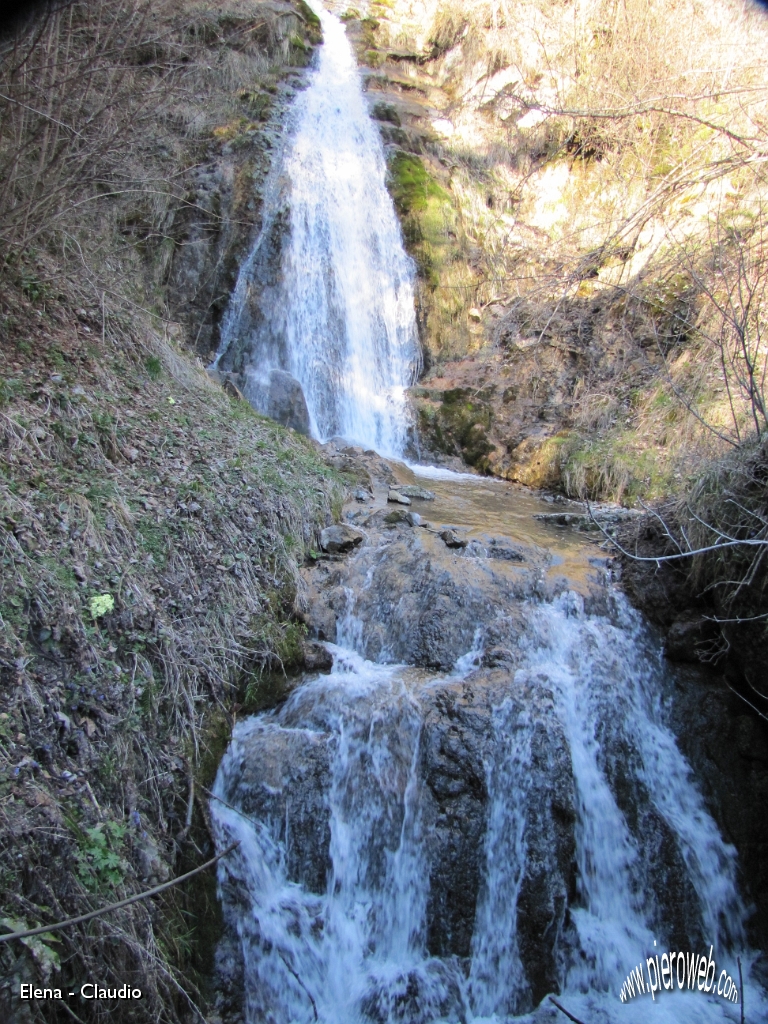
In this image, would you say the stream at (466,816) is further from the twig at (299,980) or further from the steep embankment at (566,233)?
the steep embankment at (566,233)

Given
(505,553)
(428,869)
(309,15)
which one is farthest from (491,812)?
(309,15)

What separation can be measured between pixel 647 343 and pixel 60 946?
9504 millimetres

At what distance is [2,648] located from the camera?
103 inches

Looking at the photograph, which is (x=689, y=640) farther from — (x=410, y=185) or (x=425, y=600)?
(x=410, y=185)

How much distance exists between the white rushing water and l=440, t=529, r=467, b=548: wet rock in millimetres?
1356

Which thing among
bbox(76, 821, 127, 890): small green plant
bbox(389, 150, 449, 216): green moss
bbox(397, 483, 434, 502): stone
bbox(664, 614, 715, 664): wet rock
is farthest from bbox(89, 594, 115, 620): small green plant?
bbox(389, 150, 449, 216): green moss

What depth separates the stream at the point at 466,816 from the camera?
10.6 feet

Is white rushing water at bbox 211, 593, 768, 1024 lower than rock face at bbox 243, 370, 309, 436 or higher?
lower

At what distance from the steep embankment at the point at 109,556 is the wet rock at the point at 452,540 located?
1.15m

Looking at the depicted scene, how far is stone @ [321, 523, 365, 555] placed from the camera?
521cm

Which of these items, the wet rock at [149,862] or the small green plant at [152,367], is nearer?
the wet rock at [149,862]

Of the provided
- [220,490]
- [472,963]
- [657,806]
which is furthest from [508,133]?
[472,963]

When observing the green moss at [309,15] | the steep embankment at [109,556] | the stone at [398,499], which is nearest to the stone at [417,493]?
the stone at [398,499]

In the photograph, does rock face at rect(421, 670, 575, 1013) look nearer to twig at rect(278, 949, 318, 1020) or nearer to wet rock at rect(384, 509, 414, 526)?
twig at rect(278, 949, 318, 1020)
